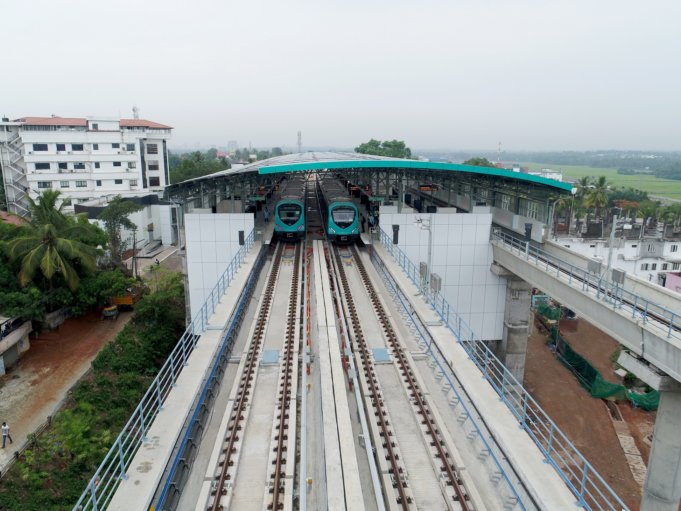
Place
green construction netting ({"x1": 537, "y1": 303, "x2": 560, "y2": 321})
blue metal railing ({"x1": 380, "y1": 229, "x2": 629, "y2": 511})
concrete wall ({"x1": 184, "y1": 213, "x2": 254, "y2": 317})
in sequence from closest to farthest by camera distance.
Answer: blue metal railing ({"x1": 380, "y1": 229, "x2": 629, "y2": 511}) < concrete wall ({"x1": 184, "y1": 213, "x2": 254, "y2": 317}) < green construction netting ({"x1": 537, "y1": 303, "x2": 560, "y2": 321})

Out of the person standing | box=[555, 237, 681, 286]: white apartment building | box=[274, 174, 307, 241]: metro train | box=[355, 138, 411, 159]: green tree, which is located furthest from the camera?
box=[355, 138, 411, 159]: green tree

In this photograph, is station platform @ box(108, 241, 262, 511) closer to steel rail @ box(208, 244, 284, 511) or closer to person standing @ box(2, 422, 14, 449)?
steel rail @ box(208, 244, 284, 511)

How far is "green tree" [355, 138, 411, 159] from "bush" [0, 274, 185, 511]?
219ft

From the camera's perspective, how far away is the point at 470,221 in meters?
18.7

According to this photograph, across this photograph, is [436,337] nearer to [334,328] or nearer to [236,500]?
[334,328]

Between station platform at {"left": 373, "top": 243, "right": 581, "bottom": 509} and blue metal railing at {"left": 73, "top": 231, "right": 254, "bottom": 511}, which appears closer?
blue metal railing at {"left": 73, "top": 231, "right": 254, "bottom": 511}

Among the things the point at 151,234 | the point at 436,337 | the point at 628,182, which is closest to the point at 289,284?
the point at 436,337

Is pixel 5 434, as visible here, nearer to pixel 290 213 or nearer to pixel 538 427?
pixel 290 213

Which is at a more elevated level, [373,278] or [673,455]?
[373,278]

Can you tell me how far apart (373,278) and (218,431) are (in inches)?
362

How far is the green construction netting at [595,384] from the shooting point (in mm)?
18453

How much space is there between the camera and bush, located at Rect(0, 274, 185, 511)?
12.6 meters

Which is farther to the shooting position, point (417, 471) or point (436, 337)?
point (436, 337)

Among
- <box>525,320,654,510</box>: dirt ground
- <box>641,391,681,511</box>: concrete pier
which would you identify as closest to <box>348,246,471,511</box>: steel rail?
<box>641,391,681,511</box>: concrete pier
